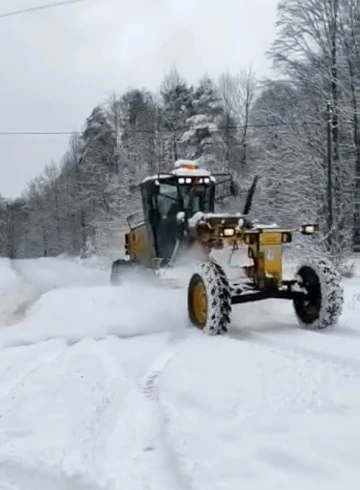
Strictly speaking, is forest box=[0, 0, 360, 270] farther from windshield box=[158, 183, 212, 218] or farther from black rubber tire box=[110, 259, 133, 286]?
windshield box=[158, 183, 212, 218]

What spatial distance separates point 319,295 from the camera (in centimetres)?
849

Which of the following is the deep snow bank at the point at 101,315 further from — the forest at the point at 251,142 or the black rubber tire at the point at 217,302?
the forest at the point at 251,142

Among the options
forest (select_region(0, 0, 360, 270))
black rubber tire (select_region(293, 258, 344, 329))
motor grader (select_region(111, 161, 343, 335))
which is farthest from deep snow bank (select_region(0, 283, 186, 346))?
forest (select_region(0, 0, 360, 270))

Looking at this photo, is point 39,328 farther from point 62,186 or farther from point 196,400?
point 62,186

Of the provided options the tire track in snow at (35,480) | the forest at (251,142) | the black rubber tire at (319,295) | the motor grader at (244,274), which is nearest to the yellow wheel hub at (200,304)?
the motor grader at (244,274)

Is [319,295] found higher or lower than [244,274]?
lower

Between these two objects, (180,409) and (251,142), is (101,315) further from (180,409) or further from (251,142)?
(251,142)

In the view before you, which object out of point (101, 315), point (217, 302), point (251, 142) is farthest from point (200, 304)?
point (251, 142)

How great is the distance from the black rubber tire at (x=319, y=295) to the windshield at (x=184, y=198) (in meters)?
3.09

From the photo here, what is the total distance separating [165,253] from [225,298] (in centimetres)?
380

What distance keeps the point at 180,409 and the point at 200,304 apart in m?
3.83

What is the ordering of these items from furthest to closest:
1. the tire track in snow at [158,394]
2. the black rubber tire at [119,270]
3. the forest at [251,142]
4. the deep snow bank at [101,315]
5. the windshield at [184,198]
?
1. the forest at [251,142]
2. the black rubber tire at [119,270]
3. the windshield at [184,198]
4. the deep snow bank at [101,315]
5. the tire track in snow at [158,394]

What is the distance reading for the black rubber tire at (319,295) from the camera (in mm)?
8281

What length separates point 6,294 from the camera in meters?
15.7
